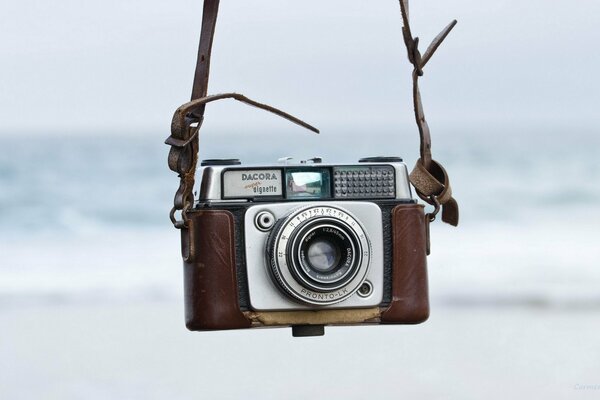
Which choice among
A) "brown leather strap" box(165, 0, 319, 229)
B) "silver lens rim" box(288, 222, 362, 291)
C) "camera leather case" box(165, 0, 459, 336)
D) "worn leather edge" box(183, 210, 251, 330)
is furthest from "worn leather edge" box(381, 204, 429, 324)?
"brown leather strap" box(165, 0, 319, 229)

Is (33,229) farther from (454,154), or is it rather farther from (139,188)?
(454,154)

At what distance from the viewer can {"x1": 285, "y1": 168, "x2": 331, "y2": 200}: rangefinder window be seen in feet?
11.1

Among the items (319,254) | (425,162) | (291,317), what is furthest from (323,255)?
(425,162)

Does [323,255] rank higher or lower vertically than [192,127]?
lower

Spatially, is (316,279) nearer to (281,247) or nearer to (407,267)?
(281,247)

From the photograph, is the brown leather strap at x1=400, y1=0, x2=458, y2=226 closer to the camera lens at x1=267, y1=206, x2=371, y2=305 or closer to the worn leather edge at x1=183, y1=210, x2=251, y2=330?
the camera lens at x1=267, y1=206, x2=371, y2=305

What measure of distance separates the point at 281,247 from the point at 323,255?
9cm

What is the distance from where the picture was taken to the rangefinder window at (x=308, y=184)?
3395 millimetres

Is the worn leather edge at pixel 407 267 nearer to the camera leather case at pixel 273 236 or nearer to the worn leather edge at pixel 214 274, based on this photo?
the camera leather case at pixel 273 236

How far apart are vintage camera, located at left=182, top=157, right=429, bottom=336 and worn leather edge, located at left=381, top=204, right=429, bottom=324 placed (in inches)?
1.6

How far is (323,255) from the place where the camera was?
133 inches

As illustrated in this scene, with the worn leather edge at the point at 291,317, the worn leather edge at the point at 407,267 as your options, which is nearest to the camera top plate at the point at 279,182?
the worn leather edge at the point at 407,267

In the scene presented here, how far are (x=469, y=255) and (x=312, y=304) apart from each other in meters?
4.08

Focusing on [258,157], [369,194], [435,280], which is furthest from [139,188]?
[369,194]
